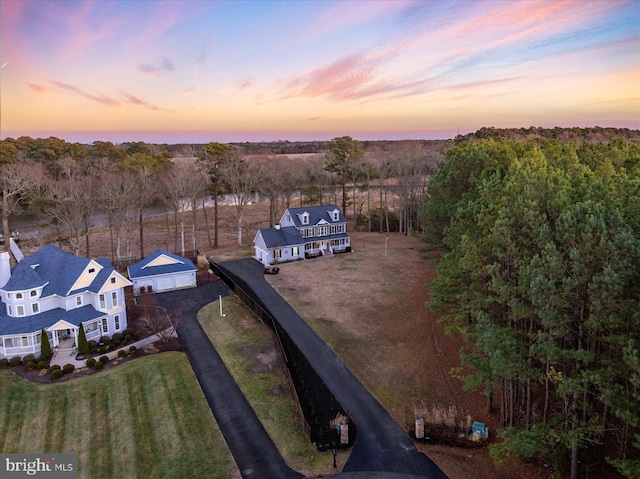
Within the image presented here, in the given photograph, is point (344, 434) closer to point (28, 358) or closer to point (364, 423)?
point (364, 423)

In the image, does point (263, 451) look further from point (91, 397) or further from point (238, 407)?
point (91, 397)

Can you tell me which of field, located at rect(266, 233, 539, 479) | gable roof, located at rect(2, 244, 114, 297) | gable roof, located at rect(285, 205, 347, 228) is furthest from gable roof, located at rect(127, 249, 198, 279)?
gable roof, located at rect(285, 205, 347, 228)

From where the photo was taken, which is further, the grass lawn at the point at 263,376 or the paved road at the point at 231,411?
the grass lawn at the point at 263,376

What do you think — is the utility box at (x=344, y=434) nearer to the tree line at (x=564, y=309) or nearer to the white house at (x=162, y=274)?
the tree line at (x=564, y=309)

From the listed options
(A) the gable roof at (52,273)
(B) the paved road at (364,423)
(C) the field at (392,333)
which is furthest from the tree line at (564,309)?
(A) the gable roof at (52,273)

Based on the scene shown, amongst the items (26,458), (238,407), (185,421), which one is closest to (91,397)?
(26,458)

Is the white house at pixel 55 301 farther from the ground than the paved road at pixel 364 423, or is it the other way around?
the white house at pixel 55 301
